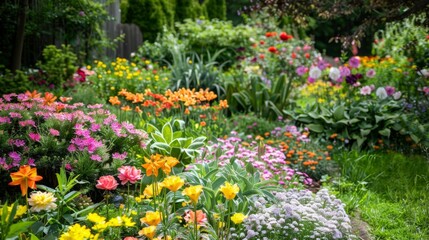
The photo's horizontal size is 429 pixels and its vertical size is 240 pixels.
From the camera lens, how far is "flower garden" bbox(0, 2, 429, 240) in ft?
9.07

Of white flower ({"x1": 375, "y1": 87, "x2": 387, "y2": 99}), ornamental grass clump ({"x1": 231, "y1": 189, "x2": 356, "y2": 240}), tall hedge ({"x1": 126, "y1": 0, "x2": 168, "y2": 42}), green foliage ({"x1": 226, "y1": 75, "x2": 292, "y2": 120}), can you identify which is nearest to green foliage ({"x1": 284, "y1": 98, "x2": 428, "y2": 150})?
white flower ({"x1": 375, "y1": 87, "x2": 387, "y2": 99})

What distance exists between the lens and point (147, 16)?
1370 centimetres

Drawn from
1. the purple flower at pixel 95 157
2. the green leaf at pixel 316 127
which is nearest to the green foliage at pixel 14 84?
the green leaf at pixel 316 127

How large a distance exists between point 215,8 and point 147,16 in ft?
13.9

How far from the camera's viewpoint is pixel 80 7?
8641 mm

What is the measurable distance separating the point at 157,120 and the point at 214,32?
7494 millimetres

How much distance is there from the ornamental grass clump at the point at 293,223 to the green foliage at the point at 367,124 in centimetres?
297

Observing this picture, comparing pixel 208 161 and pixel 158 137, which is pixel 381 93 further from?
pixel 158 137

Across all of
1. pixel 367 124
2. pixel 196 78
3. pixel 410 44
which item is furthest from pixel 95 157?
pixel 410 44

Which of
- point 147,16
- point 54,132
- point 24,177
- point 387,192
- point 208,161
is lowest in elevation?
point 387,192

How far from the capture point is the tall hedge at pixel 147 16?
44.6 feet

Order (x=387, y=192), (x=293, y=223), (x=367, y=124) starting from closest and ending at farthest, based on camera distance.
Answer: (x=293, y=223), (x=387, y=192), (x=367, y=124)

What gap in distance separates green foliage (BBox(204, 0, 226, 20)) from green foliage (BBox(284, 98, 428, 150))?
11.2m

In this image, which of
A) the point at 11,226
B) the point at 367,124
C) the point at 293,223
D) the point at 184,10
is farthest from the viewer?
the point at 184,10
